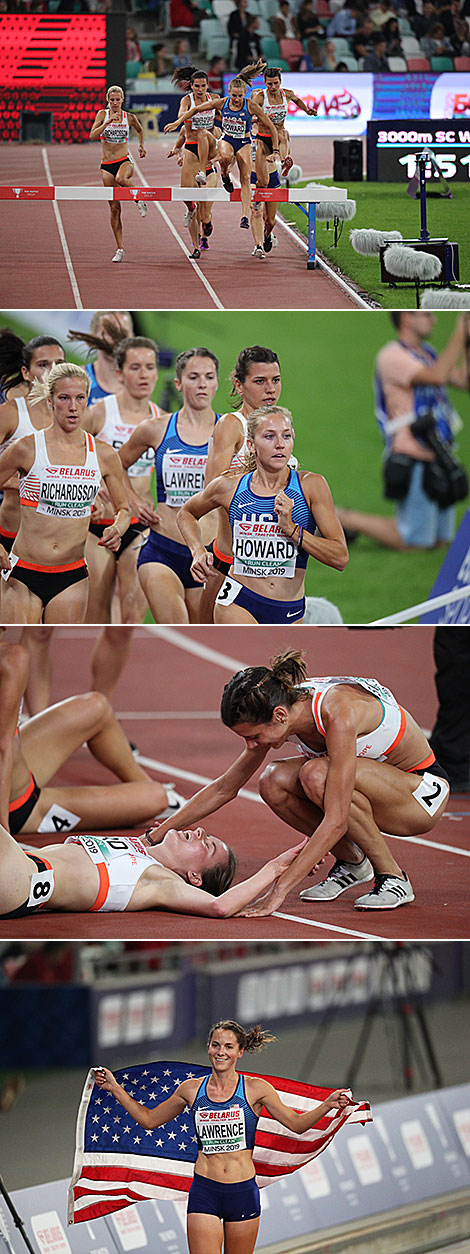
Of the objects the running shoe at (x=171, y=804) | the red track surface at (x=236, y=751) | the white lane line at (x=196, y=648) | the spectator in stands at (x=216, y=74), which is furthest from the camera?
the white lane line at (x=196, y=648)

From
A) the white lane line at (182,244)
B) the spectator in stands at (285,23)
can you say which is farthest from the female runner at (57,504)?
the spectator in stands at (285,23)

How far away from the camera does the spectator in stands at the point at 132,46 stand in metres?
7.35

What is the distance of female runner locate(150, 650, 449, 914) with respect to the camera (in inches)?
151

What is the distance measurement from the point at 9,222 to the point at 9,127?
0.69 m

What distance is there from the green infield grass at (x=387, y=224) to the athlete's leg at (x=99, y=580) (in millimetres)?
1716

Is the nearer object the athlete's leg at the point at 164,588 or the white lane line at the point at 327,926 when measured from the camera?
the white lane line at the point at 327,926

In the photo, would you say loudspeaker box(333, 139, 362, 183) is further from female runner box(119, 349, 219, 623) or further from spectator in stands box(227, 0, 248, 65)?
spectator in stands box(227, 0, 248, 65)

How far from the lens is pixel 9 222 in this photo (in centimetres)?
634

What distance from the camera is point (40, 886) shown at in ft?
12.9

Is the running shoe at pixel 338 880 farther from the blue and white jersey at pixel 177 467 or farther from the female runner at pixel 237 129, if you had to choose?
the female runner at pixel 237 129

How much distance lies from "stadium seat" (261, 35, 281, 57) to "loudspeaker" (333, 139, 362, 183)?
9.37ft

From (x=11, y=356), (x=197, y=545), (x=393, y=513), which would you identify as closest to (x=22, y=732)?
(x=197, y=545)

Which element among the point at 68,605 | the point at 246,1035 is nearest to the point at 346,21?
the point at 68,605

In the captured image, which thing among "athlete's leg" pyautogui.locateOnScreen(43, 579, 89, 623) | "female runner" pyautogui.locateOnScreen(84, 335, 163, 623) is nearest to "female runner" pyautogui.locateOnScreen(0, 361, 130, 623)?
"athlete's leg" pyautogui.locateOnScreen(43, 579, 89, 623)
